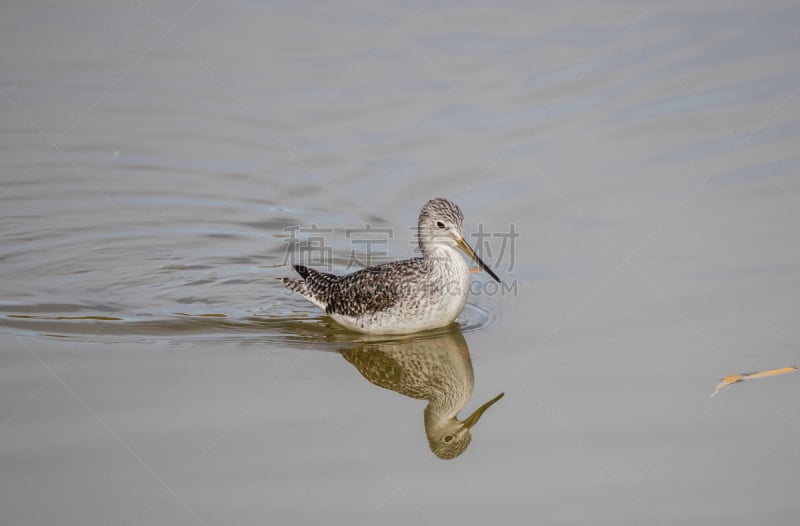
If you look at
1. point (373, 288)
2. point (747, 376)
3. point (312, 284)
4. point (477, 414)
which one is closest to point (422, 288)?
point (373, 288)

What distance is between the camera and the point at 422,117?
12578 millimetres

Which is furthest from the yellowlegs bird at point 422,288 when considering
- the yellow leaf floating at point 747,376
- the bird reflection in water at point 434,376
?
the yellow leaf floating at point 747,376

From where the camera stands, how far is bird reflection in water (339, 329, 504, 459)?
7.27 metres

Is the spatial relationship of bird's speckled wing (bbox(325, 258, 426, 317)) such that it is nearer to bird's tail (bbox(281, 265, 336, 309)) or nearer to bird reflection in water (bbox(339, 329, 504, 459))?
bird's tail (bbox(281, 265, 336, 309))

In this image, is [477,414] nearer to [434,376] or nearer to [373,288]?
[434,376]

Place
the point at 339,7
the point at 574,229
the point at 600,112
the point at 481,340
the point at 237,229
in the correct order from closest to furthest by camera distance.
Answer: the point at 481,340 → the point at 574,229 → the point at 237,229 → the point at 600,112 → the point at 339,7

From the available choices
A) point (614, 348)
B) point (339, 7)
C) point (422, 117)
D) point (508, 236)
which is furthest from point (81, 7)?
point (614, 348)

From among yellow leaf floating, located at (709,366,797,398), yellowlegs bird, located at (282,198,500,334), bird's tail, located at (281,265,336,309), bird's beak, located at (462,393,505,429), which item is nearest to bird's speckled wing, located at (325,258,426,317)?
yellowlegs bird, located at (282,198,500,334)

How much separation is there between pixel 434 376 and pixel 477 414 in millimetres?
841

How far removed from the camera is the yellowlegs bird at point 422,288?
28.9ft

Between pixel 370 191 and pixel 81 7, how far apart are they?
6872 millimetres

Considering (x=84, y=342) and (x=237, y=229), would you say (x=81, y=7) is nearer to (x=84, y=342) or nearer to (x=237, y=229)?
(x=237, y=229)

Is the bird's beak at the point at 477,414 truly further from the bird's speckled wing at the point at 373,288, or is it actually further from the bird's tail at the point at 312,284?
the bird's tail at the point at 312,284

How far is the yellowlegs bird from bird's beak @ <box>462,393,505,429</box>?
1.36 m
